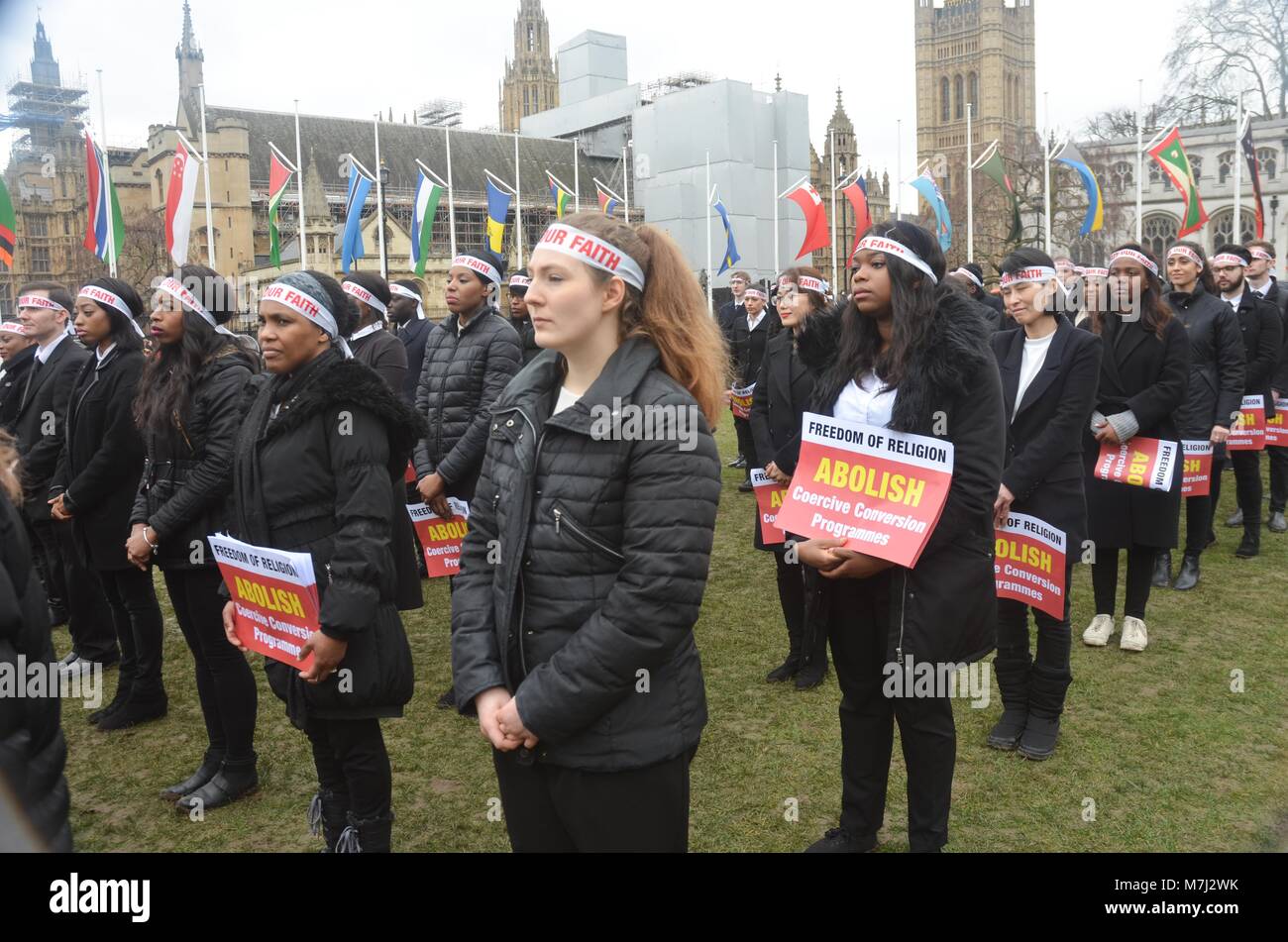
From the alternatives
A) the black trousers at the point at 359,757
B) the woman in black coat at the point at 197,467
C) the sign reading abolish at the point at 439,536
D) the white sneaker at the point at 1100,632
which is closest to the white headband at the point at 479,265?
the sign reading abolish at the point at 439,536

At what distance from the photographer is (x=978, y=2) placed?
102 meters

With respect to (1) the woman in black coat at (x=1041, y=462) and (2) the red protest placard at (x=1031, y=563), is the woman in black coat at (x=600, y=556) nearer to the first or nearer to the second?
(2) the red protest placard at (x=1031, y=563)

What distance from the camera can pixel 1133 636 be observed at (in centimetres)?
669

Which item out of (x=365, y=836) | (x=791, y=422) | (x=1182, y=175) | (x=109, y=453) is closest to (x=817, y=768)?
(x=791, y=422)

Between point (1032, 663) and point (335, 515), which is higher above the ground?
point (335, 515)

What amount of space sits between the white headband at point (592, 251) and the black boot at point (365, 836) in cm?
234

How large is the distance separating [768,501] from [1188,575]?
4.16 meters

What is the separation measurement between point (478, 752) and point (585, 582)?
127 inches

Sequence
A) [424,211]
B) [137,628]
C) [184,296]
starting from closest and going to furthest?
1. [184,296]
2. [137,628]
3. [424,211]

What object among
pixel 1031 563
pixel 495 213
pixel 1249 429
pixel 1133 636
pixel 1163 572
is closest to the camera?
pixel 1031 563

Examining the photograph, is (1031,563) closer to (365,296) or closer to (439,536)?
(439,536)

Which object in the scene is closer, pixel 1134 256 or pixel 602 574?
pixel 602 574

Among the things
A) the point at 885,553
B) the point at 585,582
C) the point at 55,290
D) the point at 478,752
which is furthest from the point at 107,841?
the point at 55,290

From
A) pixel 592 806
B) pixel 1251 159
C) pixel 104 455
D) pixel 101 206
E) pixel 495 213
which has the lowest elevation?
pixel 592 806
